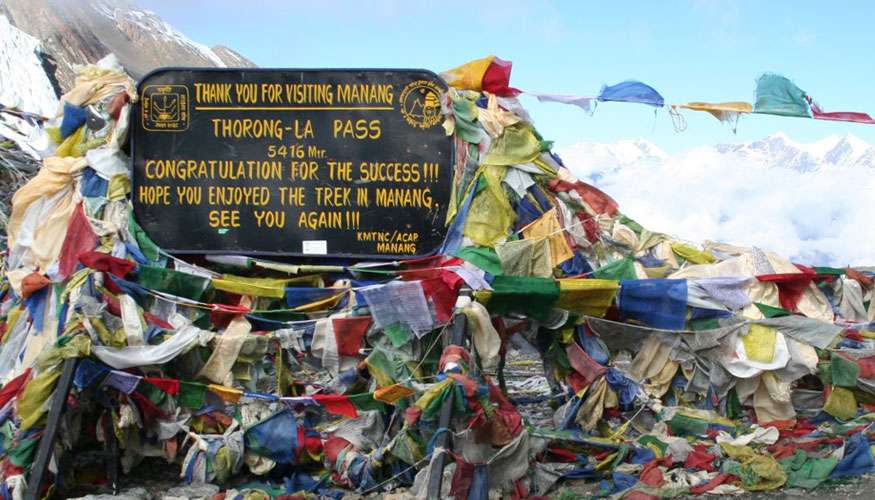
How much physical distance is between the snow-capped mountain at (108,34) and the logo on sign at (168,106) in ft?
98.4

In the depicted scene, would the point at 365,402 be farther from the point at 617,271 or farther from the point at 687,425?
the point at 687,425

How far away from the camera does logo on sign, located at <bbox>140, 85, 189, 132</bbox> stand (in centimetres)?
852

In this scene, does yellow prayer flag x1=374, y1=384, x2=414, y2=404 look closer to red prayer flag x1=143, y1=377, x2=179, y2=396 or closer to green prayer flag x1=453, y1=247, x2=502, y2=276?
green prayer flag x1=453, y1=247, x2=502, y2=276

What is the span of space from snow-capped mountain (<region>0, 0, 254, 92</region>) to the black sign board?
30.1 m

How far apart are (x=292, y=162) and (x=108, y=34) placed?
38.6 meters

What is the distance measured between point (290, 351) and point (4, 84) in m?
22.7

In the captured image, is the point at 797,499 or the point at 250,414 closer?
the point at 797,499

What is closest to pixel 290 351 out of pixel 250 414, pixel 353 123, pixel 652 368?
pixel 250 414

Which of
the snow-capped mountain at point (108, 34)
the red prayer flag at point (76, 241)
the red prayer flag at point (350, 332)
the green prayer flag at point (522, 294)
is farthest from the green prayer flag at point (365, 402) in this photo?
the snow-capped mountain at point (108, 34)

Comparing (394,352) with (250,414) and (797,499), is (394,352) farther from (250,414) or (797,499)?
(797,499)

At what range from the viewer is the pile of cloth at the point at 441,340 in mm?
7828

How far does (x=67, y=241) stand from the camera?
8.47 m

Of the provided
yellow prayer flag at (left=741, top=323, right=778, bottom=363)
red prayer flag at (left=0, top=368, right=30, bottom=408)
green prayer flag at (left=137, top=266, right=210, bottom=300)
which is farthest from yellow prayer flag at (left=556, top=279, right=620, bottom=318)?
red prayer flag at (left=0, top=368, right=30, bottom=408)

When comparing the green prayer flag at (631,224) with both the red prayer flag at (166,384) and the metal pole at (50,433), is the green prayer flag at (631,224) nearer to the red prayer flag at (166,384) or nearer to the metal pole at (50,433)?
the red prayer flag at (166,384)
